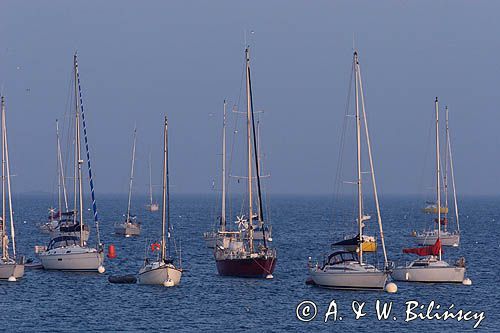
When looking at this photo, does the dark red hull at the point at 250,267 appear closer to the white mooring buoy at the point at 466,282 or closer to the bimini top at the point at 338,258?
the bimini top at the point at 338,258

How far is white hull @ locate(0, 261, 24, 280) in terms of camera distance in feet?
223

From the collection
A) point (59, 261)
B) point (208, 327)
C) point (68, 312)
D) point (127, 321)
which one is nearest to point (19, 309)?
point (68, 312)

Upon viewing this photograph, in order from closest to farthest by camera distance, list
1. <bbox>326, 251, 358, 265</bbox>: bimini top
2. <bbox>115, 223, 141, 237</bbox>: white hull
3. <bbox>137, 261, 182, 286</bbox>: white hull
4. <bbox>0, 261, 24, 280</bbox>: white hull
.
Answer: <bbox>326, 251, 358, 265</bbox>: bimini top < <bbox>137, 261, 182, 286</bbox>: white hull < <bbox>0, 261, 24, 280</bbox>: white hull < <bbox>115, 223, 141, 237</bbox>: white hull

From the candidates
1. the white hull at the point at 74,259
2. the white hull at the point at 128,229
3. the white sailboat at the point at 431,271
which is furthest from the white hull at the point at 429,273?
the white hull at the point at 128,229

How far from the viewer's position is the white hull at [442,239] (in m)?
107

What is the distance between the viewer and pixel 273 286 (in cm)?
6762

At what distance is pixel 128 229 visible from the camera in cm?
12775

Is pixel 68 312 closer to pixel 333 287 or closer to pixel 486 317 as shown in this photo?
pixel 333 287

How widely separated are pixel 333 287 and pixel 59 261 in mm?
20618

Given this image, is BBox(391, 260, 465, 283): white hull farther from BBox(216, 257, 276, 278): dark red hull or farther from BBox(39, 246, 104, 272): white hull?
BBox(39, 246, 104, 272): white hull
